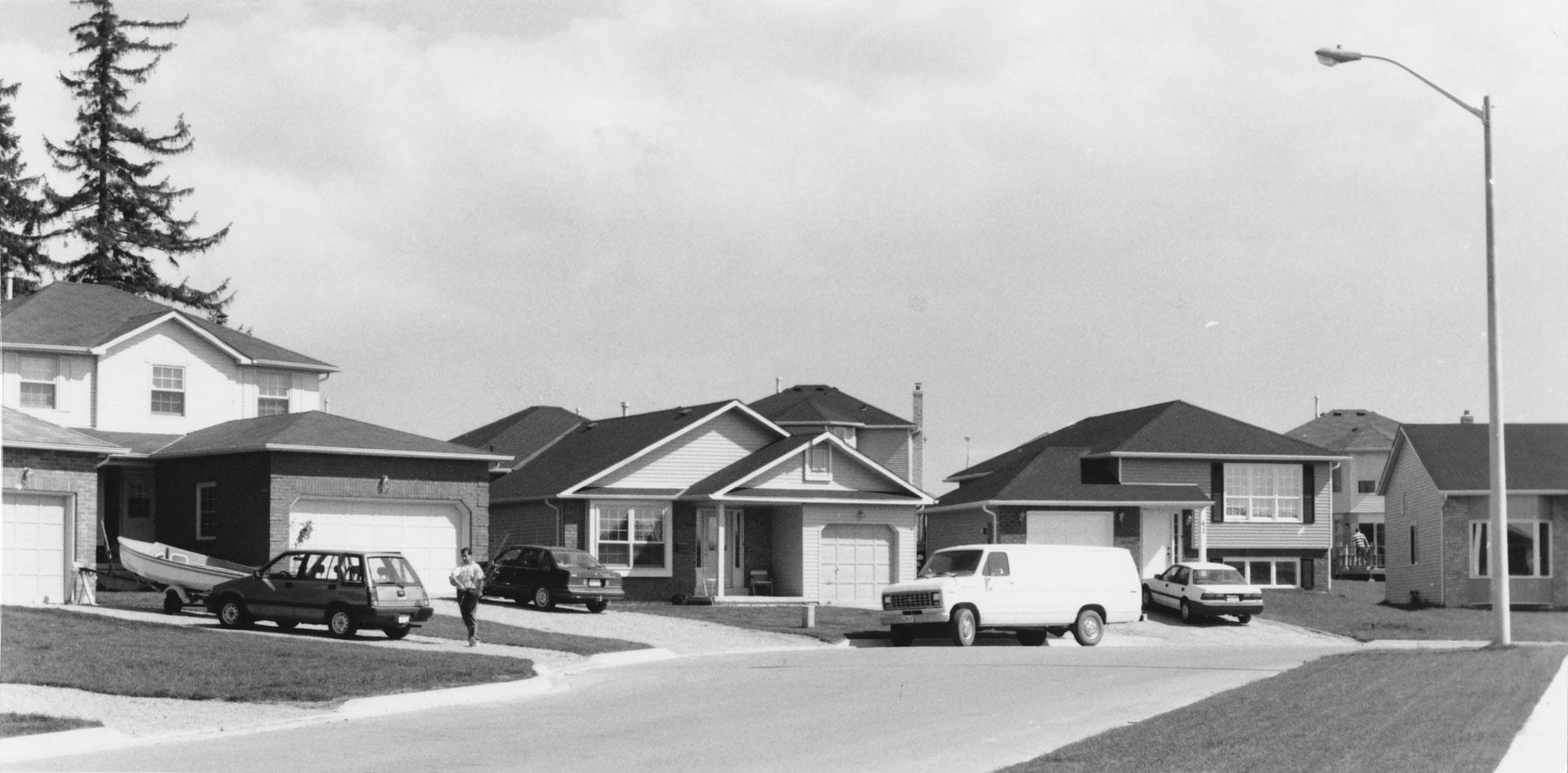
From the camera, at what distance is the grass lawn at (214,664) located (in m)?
21.1

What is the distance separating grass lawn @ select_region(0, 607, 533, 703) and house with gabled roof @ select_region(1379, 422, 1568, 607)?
60.1ft

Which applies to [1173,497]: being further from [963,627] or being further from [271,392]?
[271,392]

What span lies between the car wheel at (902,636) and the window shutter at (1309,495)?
75.2 feet

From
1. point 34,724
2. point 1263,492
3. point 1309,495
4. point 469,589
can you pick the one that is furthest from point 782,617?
point 34,724

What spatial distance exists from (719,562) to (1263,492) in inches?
736

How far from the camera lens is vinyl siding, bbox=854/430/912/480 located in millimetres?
80312

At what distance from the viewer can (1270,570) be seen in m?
53.9

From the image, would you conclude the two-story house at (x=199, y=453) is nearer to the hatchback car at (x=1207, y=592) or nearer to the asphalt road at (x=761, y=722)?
the asphalt road at (x=761, y=722)

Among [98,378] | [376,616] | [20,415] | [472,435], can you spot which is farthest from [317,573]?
[472,435]

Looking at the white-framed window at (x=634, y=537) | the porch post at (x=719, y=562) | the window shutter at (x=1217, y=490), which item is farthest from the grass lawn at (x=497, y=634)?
the window shutter at (x=1217, y=490)

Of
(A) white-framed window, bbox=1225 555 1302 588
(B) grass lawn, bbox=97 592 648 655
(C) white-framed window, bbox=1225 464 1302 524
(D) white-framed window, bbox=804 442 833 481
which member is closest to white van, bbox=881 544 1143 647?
(B) grass lawn, bbox=97 592 648 655

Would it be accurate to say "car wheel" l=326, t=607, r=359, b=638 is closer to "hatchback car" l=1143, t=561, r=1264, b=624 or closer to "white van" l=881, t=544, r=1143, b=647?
"white van" l=881, t=544, r=1143, b=647

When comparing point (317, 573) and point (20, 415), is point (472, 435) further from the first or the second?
point (317, 573)

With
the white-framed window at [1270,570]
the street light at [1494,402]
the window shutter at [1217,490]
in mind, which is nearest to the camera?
the street light at [1494,402]
